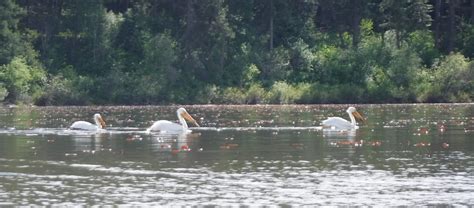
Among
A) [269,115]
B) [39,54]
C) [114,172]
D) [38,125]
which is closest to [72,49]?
[39,54]

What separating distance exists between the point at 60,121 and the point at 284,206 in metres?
36.6

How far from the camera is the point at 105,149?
42.4 metres

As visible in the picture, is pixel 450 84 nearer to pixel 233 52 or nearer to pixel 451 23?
pixel 451 23

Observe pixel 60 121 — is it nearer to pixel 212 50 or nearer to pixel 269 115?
pixel 269 115

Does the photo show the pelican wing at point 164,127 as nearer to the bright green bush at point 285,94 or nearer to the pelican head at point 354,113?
the pelican head at point 354,113

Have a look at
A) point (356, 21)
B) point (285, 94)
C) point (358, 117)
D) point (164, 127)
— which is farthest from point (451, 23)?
point (164, 127)

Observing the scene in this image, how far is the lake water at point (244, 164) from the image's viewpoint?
94.3 ft

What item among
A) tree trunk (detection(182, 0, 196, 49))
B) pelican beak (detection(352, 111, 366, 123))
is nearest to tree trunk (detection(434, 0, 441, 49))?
tree trunk (detection(182, 0, 196, 49))

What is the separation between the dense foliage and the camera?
295 feet

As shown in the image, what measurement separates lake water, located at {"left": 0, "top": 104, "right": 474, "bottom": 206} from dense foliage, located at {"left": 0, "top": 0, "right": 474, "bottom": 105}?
29.9m

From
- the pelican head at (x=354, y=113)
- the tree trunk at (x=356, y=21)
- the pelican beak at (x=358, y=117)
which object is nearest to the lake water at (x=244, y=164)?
the pelican beak at (x=358, y=117)

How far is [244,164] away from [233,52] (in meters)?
61.8

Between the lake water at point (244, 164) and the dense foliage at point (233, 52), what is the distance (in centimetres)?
2989

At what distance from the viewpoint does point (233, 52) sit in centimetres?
A: 9769
